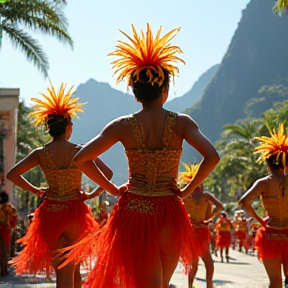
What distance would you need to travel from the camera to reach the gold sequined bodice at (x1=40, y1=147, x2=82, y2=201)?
5.11 m

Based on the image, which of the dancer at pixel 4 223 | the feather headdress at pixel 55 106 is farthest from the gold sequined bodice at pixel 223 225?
the feather headdress at pixel 55 106

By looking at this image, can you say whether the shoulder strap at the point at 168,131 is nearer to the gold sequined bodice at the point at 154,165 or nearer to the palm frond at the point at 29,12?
the gold sequined bodice at the point at 154,165

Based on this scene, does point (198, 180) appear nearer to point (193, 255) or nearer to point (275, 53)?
point (193, 255)

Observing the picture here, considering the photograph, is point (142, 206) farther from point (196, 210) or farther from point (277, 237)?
point (196, 210)

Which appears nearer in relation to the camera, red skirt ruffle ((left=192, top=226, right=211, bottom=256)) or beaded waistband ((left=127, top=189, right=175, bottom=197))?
beaded waistband ((left=127, top=189, right=175, bottom=197))

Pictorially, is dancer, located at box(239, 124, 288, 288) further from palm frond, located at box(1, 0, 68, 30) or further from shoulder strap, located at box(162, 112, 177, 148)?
palm frond, located at box(1, 0, 68, 30)

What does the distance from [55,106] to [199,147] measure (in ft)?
7.59

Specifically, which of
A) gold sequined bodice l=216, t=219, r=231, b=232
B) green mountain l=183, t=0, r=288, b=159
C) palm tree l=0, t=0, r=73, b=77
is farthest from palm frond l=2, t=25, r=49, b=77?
green mountain l=183, t=0, r=288, b=159

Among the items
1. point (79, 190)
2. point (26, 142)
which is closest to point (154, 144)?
point (79, 190)

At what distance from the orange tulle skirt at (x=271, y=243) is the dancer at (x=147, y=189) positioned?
1.86m

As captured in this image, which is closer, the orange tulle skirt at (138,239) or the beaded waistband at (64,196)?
the orange tulle skirt at (138,239)

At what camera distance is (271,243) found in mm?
5449

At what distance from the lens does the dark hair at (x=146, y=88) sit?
146 inches

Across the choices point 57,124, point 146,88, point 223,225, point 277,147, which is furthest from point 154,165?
point 223,225
